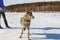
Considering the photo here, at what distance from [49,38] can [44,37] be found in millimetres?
200

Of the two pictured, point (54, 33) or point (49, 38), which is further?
point (54, 33)

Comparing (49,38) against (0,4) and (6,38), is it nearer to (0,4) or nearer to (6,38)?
(6,38)

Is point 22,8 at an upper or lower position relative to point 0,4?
lower

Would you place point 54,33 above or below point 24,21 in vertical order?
below

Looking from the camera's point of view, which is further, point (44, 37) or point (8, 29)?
point (8, 29)

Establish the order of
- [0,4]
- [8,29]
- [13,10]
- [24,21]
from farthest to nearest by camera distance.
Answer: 1. [13,10]
2. [8,29]
3. [0,4]
4. [24,21]

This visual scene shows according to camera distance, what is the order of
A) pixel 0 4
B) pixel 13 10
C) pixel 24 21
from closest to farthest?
pixel 24 21
pixel 0 4
pixel 13 10

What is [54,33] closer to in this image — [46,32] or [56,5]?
[46,32]

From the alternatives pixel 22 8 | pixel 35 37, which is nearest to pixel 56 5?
pixel 22 8

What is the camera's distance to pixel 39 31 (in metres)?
9.31

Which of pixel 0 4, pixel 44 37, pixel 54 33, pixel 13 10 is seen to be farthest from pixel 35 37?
pixel 13 10

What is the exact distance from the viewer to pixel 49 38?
8234 mm

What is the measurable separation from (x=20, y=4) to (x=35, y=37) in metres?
9.33

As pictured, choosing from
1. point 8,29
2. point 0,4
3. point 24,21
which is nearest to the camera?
point 24,21
